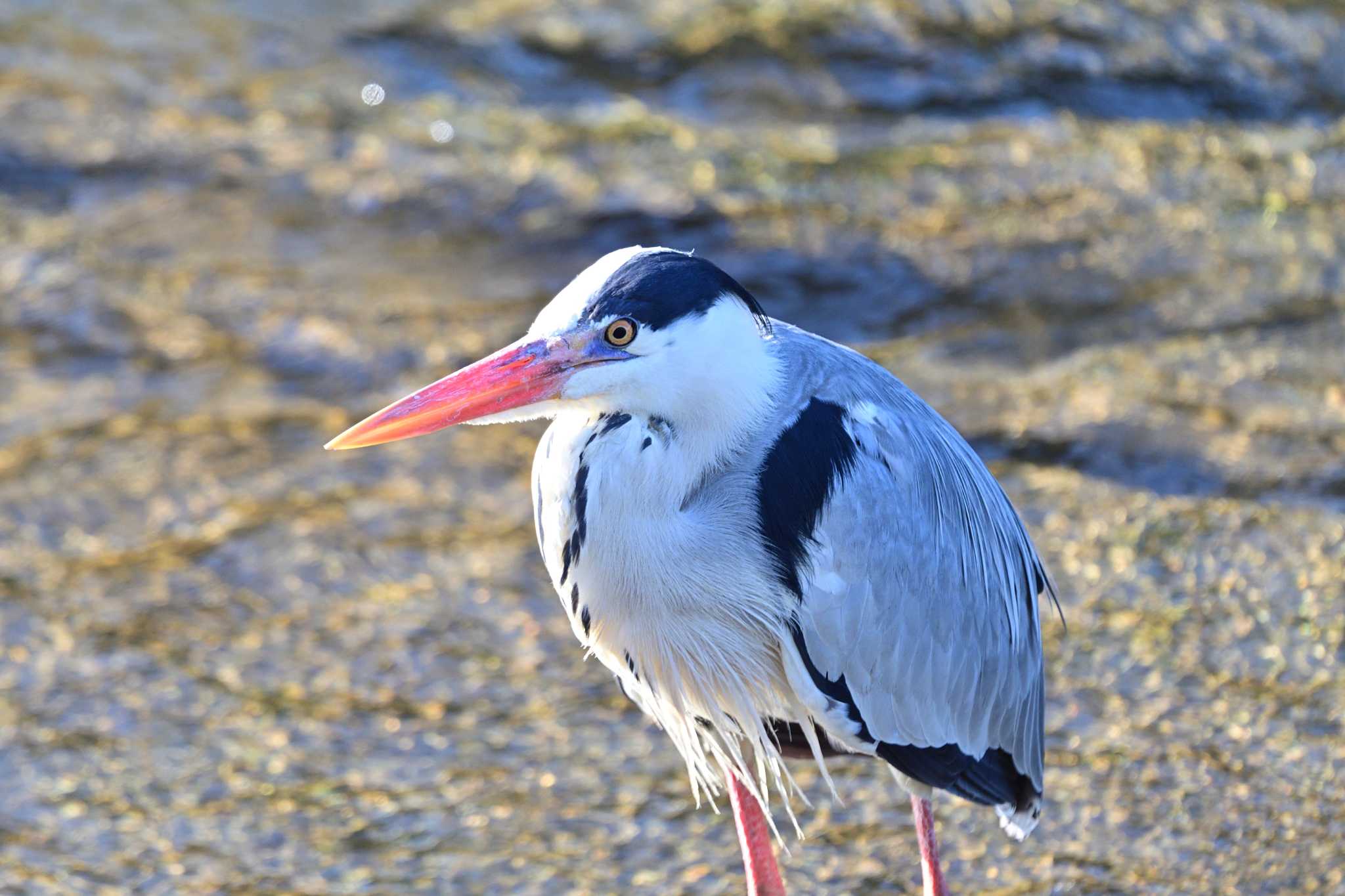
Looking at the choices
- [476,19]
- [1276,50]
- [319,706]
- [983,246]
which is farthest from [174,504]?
[1276,50]

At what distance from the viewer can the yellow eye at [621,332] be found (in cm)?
268

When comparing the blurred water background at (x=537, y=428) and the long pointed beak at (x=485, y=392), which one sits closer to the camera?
the long pointed beak at (x=485, y=392)

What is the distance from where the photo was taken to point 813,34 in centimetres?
736

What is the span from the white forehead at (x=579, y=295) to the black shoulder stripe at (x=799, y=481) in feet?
1.41

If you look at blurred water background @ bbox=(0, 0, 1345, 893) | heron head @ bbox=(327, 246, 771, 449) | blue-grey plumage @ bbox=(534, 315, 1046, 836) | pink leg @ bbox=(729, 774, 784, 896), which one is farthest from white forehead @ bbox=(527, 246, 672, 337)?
blurred water background @ bbox=(0, 0, 1345, 893)

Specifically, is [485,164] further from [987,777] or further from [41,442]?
[987,777]

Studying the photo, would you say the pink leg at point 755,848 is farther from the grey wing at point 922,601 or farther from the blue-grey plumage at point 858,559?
the grey wing at point 922,601

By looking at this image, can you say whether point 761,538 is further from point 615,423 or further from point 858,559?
point 615,423

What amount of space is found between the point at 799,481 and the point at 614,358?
435 mm

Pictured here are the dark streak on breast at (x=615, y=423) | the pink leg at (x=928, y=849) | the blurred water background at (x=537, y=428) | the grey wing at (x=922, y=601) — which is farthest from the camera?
the blurred water background at (x=537, y=428)

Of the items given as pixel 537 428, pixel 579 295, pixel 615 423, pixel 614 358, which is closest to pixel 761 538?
pixel 615 423

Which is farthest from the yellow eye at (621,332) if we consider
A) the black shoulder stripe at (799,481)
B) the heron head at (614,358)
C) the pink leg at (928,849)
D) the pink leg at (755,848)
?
the pink leg at (928,849)

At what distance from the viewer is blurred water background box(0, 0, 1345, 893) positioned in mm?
3730

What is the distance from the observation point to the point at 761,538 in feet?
9.47
